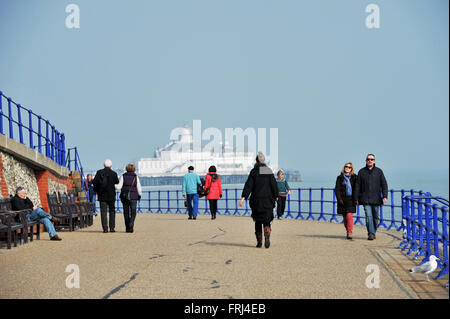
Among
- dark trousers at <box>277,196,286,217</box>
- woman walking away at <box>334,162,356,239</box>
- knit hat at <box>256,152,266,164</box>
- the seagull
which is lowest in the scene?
dark trousers at <box>277,196,286,217</box>

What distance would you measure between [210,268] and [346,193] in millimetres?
5089

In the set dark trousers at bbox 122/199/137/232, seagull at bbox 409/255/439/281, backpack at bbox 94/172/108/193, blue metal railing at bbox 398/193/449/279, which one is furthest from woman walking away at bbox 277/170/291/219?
seagull at bbox 409/255/439/281

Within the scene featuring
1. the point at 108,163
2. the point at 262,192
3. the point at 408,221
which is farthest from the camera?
the point at 108,163

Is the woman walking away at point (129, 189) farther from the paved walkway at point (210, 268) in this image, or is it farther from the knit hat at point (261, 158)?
the knit hat at point (261, 158)

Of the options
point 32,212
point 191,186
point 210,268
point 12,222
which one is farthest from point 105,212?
point 210,268

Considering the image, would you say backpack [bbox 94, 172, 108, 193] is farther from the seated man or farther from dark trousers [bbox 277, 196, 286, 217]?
dark trousers [bbox 277, 196, 286, 217]

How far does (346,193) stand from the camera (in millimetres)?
13742

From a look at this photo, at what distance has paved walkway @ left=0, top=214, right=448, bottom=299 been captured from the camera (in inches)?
294

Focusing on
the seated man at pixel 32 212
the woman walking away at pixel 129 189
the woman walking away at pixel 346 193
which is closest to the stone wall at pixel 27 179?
the seated man at pixel 32 212

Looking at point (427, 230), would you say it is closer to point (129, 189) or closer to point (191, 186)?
point (129, 189)

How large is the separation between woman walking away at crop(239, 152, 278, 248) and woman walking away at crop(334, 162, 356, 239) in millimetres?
2168

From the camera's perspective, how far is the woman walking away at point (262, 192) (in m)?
11.9

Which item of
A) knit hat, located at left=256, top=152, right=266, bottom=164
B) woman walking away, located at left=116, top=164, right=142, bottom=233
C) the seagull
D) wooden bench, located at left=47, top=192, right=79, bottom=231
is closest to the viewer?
the seagull
